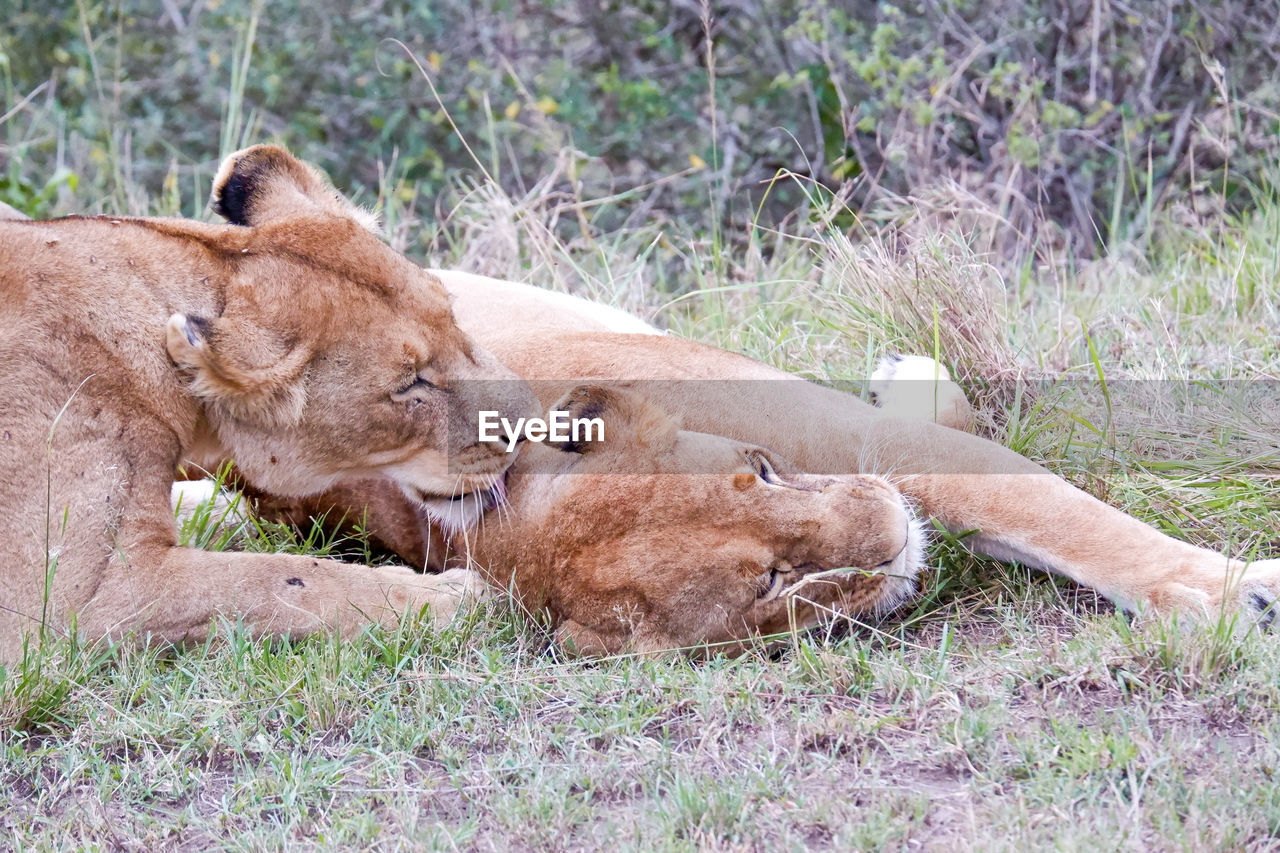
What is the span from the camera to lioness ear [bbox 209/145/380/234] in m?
3.16

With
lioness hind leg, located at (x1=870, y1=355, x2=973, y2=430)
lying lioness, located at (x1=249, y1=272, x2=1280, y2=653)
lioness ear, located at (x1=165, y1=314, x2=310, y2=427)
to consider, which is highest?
lioness ear, located at (x1=165, y1=314, x2=310, y2=427)

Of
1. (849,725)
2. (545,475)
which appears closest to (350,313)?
(545,475)

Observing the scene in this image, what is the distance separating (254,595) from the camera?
287 centimetres

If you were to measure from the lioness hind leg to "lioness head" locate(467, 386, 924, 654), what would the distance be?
84 centimetres

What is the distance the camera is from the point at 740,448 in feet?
9.26

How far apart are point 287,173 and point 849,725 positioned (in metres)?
1.78

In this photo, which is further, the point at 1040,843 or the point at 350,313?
the point at 350,313

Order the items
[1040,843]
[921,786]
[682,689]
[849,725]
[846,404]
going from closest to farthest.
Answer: [1040,843]
[921,786]
[849,725]
[682,689]
[846,404]

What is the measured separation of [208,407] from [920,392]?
5.79ft

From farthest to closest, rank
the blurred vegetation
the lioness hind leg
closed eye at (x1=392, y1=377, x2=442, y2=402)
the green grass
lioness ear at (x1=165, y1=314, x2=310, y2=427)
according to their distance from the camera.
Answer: the blurred vegetation, the lioness hind leg, closed eye at (x1=392, y1=377, x2=442, y2=402), lioness ear at (x1=165, y1=314, x2=310, y2=427), the green grass

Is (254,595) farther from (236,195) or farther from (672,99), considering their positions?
(672,99)

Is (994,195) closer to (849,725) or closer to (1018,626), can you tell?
(1018,626)

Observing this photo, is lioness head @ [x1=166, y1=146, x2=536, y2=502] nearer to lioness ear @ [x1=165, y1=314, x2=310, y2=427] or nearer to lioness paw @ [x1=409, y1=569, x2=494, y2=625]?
lioness ear @ [x1=165, y1=314, x2=310, y2=427]

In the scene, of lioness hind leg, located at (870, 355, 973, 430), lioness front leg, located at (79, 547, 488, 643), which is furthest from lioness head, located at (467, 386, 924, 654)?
lioness hind leg, located at (870, 355, 973, 430)
